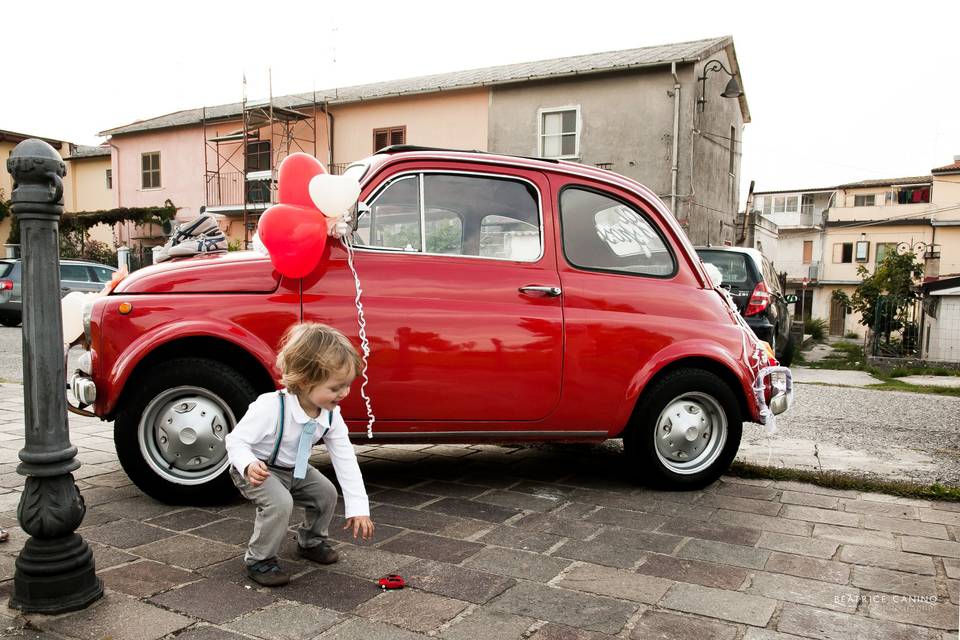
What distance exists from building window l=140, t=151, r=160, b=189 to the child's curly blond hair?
99.3 ft

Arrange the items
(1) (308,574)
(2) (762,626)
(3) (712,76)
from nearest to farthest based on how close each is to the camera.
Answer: (2) (762,626) < (1) (308,574) < (3) (712,76)

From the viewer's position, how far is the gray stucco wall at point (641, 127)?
68.6ft

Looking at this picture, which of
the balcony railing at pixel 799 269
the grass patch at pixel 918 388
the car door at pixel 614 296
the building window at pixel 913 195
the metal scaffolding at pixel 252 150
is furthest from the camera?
the balcony railing at pixel 799 269

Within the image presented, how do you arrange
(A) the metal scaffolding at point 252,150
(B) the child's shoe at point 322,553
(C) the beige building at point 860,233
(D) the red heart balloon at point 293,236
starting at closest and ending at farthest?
(B) the child's shoe at point 322,553, (D) the red heart balloon at point 293,236, (A) the metal scaffolding at point 252,150, (C) the beige building at point 860,233

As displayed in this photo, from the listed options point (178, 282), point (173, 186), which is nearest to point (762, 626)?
point (178, 282)

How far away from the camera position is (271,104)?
998 inches

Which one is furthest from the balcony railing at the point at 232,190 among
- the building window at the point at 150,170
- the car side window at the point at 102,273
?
the car side window at the point at 102,273

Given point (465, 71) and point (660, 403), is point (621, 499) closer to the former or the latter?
point (660, 403)

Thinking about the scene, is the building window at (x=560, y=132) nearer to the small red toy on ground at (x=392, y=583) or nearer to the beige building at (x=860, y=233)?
the small red toy on ground at (x=392, y=583)

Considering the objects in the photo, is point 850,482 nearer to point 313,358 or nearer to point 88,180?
point 313,358

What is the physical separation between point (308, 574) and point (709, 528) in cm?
202

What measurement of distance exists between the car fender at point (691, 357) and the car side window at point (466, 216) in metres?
0.93

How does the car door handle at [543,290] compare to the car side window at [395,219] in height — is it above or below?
below

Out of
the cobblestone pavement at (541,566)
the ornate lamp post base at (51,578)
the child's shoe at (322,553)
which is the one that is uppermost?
the ornate lamp post base at (51,578)
